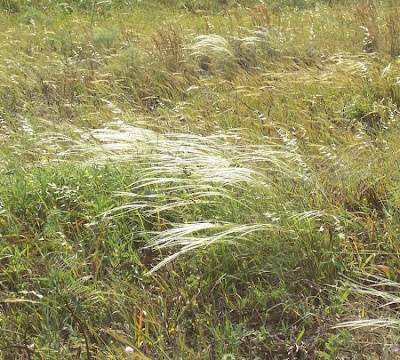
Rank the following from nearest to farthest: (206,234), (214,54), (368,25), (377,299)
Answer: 1. (377,299)
2. (206,234)
3. (214,54)
4. (368,25)

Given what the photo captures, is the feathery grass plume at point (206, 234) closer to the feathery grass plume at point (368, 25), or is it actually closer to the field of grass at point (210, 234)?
the field of grass at point (210, 234)

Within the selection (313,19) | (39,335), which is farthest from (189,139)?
(313,19)

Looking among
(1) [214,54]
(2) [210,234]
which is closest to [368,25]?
(1) [214,54]

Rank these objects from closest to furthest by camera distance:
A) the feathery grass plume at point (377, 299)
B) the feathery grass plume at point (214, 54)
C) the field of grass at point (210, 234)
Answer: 1. the feathery grass plume at point (377, 299)
2. the field of grass at point (210, 234)
3. the feathery grass plume at point (214, 54)

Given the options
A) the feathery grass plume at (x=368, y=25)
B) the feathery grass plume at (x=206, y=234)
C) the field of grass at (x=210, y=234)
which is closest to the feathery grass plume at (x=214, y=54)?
the field of grass at (x=210, y=234)

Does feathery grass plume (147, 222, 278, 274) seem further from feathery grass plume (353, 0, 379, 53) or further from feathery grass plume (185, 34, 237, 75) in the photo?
feathery grass plume (353, 0, 379, 53)

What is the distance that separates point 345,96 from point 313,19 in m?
3.13

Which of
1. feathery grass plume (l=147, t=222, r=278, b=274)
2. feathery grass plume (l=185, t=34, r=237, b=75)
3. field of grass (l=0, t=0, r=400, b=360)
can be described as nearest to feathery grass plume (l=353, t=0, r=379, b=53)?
field of grass (l=0, t=0, r=400, b=360)

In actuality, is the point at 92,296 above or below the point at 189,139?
below

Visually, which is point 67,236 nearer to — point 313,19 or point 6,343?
point 6,343

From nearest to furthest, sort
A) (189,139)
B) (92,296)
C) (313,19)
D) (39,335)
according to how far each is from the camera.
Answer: (39,335), (92,296), (189,139), (313,19)

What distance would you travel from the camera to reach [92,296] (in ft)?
7.29

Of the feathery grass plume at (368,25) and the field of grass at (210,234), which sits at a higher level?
the feathery grass plume at (368,25)

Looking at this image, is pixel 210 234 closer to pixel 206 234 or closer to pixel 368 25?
pixel 206 234
